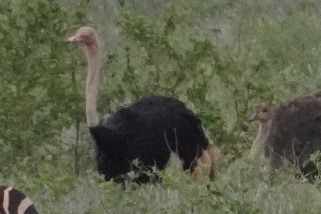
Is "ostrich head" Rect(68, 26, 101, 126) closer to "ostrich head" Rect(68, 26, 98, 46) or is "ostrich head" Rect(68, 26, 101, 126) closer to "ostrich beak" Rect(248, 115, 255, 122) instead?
"ostrich head" Rect(68, 26, 98, 46)

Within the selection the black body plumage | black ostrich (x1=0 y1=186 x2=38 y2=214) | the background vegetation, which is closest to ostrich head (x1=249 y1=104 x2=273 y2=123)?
the background vegetation

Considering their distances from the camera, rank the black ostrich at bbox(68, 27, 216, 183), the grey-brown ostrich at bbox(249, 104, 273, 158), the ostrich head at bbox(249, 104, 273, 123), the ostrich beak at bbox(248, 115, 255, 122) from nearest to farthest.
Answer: the black ostrich at bbox(68, 27, 216, 183)
the grey-brown ostrich at bbox(249, 104, 273, 158)
the ostrich head at bbox(249, 104, 273, 123)
the ostrich beak at bbox(248, 115, 255, 122)

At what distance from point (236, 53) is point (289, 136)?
3782 mm

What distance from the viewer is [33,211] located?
20.0ft

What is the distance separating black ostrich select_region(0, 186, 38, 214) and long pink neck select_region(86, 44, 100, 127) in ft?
9.04

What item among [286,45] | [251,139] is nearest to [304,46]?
[286,45]

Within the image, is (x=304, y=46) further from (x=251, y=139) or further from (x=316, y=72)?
(x=251, y=139)

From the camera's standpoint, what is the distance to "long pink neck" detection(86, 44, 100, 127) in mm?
9062

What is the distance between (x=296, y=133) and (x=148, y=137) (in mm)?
1003

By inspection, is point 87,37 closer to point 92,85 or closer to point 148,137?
point 92,85

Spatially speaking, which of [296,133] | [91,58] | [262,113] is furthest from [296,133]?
[91,58]

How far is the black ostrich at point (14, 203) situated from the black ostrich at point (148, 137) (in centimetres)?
218

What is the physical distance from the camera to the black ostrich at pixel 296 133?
8.50 meters

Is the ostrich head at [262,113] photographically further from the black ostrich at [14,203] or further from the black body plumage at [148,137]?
the black ostrich at [14,203]
